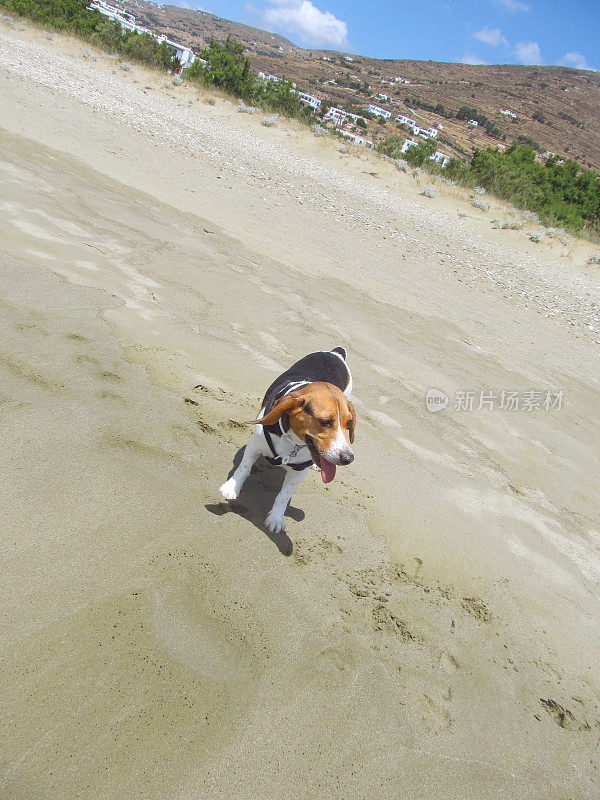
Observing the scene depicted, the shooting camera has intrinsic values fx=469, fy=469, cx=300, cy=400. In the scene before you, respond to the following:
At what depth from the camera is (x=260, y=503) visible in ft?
11.0

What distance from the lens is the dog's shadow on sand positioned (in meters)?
3.10

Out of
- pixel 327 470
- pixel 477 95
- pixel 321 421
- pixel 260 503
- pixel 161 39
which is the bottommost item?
pixel 260 503

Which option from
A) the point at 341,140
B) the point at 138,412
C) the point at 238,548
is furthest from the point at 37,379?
the point at 341,140

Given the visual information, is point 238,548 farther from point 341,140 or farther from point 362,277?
point 341,140

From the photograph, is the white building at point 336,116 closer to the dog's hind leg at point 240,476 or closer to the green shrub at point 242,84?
the green shrub at point 242,84

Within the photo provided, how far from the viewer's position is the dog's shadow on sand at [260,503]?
122 inches

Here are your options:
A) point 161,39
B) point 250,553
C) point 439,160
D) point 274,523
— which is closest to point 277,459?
point 274,523

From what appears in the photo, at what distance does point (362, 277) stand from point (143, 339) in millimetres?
6125

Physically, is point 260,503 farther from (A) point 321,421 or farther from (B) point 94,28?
(B) point 94,28

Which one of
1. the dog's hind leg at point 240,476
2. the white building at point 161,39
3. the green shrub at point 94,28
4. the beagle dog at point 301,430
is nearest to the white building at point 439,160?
the green shrub at point 94,28

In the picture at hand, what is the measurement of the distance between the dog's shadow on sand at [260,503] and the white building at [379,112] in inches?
3551

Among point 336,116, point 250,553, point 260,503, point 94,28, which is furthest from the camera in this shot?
point 336,116

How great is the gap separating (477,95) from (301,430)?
399 ft

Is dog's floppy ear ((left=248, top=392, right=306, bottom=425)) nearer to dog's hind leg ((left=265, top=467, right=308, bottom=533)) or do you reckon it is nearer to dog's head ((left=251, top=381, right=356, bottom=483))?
dog's head ((left=251, top=381, right=356, bottom=483))
